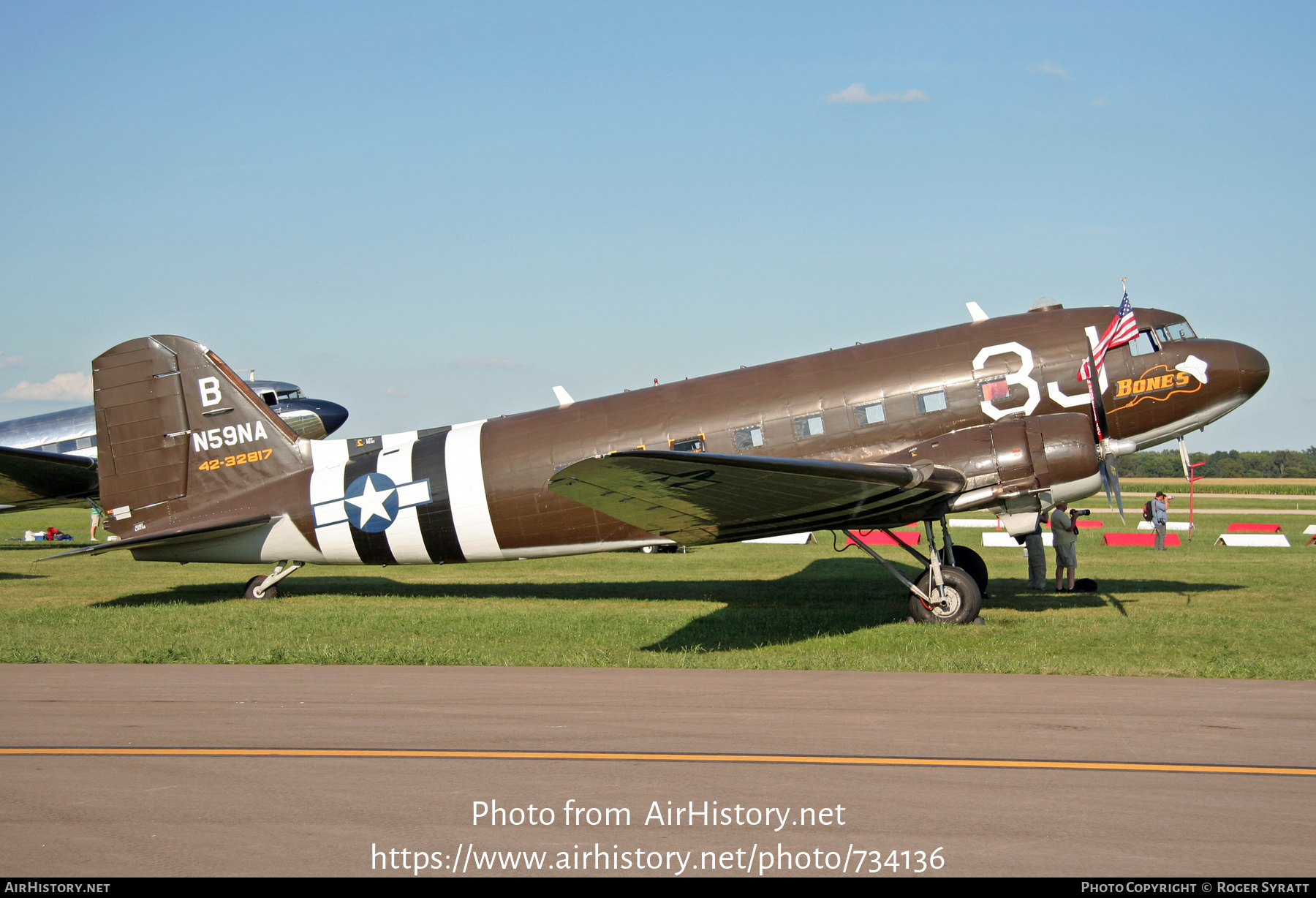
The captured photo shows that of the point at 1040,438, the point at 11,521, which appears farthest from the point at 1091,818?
the point at 11,521

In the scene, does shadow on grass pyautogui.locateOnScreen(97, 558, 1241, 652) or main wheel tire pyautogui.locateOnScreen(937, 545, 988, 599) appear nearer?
shadow on grass pyautogui.locateOnScreen(97, 558, 1241, 652)

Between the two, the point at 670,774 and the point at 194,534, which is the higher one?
the point at 194,534

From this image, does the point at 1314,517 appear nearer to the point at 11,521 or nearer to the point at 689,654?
the point at 689,654

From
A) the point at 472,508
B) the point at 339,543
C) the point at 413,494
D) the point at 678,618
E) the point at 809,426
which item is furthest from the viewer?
the point at 339,543

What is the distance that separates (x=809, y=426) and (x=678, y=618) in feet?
13.1

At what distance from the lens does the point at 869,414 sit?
1573 cm

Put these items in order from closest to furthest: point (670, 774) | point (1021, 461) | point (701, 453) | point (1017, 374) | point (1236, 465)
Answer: point (670, 774) < point (701, 453) < point (1021, 461) < point (1017, 374) < point (1236, 465)

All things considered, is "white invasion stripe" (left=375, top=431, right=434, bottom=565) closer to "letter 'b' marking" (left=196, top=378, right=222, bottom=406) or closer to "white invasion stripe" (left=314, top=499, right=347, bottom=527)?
"white invasion stripe" (left=314, top=499, right=347, bottom=527)

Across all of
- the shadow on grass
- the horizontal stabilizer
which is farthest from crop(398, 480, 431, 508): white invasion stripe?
the shadow on grass

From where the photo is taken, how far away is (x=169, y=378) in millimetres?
18938

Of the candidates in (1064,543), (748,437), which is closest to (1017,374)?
(748,437)

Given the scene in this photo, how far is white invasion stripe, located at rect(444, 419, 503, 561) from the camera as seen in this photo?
17.4 metres

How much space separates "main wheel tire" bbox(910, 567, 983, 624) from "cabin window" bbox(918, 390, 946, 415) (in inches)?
104

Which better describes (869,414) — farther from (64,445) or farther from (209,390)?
(64,445)
